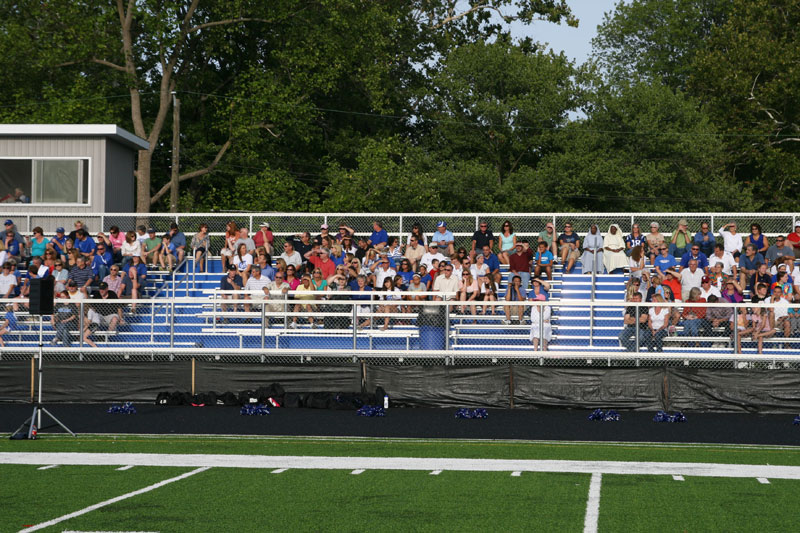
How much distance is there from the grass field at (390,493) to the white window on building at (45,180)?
13.6 m

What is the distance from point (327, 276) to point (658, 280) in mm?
6875

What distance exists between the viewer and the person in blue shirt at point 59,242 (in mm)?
23622

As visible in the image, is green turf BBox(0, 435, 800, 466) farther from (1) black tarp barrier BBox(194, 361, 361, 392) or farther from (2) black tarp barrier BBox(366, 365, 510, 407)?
(1) black tarp barrier BBox(194, 361, 361, 392)

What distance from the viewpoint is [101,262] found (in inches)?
880

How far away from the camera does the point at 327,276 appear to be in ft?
73.0

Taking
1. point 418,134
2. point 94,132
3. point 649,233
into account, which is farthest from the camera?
point 418,134

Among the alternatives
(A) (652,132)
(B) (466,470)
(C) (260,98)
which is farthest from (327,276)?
(A) (652,132)

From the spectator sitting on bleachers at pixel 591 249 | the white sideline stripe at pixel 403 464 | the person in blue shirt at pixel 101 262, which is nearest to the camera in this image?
the white sideline stripe at pixel 403 464

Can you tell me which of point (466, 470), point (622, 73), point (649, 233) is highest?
point (622, 73)

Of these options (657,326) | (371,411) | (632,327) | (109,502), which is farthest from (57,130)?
(109,502)

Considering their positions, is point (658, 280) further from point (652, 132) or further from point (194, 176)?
point (194, 176)

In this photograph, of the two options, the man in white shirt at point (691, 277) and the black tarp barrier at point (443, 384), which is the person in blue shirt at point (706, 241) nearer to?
the man in white shirt at point (691, 277)

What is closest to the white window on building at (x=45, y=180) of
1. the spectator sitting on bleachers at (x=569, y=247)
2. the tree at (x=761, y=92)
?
the spectator sitting on bleachers at (x=569, y=247)

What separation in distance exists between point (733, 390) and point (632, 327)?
2.00m
